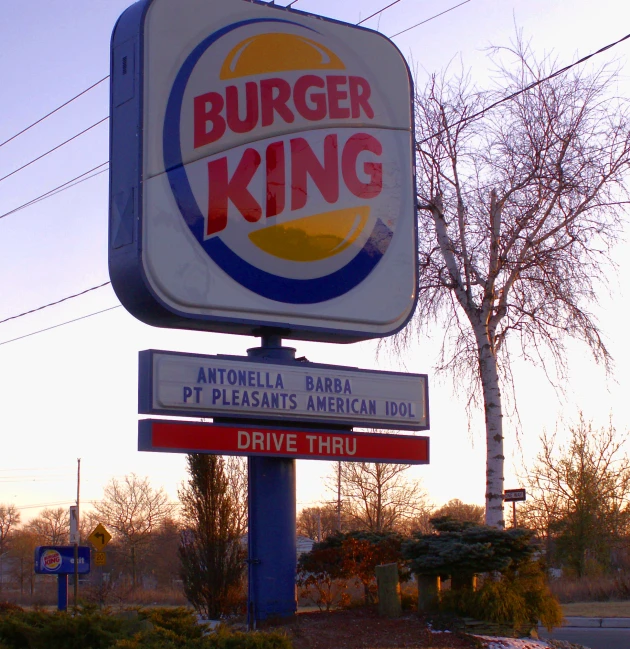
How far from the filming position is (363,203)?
1154cm

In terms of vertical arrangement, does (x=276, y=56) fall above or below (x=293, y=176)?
above

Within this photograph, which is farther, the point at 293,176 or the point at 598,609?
the point at 598,609

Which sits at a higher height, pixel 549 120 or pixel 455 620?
pixel 549 120

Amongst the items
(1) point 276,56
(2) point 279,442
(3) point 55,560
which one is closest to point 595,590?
(3) point 55,560

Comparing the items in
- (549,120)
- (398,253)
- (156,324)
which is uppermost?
(549,120)

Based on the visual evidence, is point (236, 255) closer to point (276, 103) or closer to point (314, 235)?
point (314, 235)

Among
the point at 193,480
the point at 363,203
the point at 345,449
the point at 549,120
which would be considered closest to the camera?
the point at 345,449

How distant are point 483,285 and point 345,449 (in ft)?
22.0

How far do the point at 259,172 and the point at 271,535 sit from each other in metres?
4.25

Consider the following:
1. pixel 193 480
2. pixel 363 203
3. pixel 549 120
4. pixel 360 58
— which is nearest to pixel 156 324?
pixel 363 203

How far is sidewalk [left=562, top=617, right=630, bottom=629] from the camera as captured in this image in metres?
20.0

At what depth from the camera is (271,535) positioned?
10.4 meters

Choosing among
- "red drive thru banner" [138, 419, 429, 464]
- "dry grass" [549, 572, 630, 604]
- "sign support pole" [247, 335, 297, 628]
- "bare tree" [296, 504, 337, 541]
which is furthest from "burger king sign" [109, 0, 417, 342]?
"bare tree" [296, 504, 337, 541]

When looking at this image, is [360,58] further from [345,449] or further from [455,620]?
[455,620]
